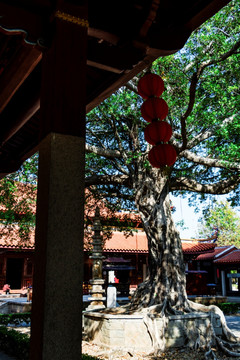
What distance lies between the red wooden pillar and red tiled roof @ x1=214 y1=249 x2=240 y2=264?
21.3m

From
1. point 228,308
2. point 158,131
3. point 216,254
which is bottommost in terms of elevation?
point 228,308

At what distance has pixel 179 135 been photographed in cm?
933

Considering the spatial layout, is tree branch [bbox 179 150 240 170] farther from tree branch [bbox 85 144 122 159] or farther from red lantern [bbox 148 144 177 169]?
red lantern [bbox 148 144 177 169]

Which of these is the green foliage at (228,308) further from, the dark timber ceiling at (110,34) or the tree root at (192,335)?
the dark timber ceiling at (110,34)

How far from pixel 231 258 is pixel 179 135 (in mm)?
15208

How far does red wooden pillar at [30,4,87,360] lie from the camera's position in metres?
1.78

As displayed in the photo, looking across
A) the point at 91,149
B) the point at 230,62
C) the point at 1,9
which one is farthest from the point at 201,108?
the point at 1,9

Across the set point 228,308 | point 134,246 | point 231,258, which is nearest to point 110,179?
point 228,308

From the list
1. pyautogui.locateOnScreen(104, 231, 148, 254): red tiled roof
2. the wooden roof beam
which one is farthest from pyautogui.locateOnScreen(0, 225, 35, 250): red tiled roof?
the wooden roof beam

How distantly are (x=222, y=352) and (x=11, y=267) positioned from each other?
59.2 ft

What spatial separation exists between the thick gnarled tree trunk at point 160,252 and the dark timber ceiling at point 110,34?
553cm

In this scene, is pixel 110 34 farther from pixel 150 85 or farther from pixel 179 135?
pixel 179 135

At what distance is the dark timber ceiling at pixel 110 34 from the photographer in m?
2.22

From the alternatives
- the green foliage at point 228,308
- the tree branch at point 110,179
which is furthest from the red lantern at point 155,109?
the green foliage at point 228,308
